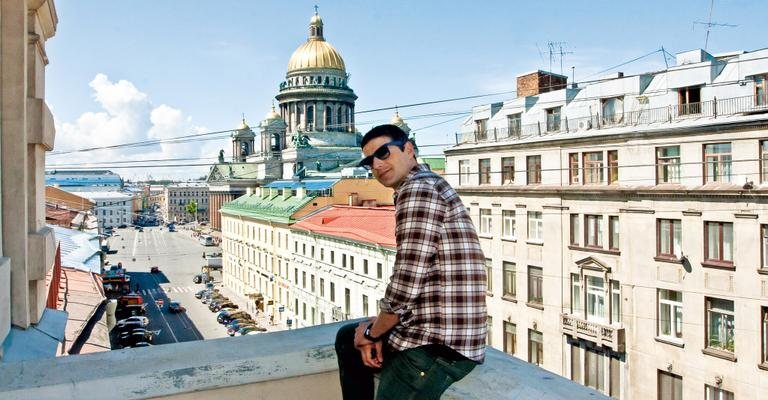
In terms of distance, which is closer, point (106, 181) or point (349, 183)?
point (349, 183)

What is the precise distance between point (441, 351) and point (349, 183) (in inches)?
1623

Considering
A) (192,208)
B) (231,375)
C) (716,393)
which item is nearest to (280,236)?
(716,393)

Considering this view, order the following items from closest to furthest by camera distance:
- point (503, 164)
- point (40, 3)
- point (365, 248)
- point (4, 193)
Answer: point (4, 193), point (40, 3), point (503, 164), point (365, 248)

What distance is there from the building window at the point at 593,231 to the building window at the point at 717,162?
3.37 metres

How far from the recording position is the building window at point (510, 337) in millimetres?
20516

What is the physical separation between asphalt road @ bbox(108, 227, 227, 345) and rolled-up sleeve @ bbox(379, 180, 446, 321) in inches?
1378

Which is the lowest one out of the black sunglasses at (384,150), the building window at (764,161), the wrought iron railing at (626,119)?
the black sunglasses at (384,150)

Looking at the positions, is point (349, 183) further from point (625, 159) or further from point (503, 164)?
point (625, 159)

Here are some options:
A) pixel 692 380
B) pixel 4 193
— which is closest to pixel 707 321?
pixel 692 380

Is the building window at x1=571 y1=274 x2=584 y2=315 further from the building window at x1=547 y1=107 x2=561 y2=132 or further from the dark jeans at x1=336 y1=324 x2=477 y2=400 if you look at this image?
the dark jeans at x1=336 y1=324 x2=477 y2=400

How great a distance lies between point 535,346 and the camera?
19.8m

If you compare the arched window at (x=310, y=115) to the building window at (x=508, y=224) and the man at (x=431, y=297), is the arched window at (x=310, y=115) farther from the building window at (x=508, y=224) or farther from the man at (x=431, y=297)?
the man at (x=431, y=297)

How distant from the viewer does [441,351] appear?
8.61 ft

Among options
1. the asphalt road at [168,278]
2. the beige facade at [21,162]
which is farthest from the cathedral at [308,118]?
the beige facade at [21,162]
